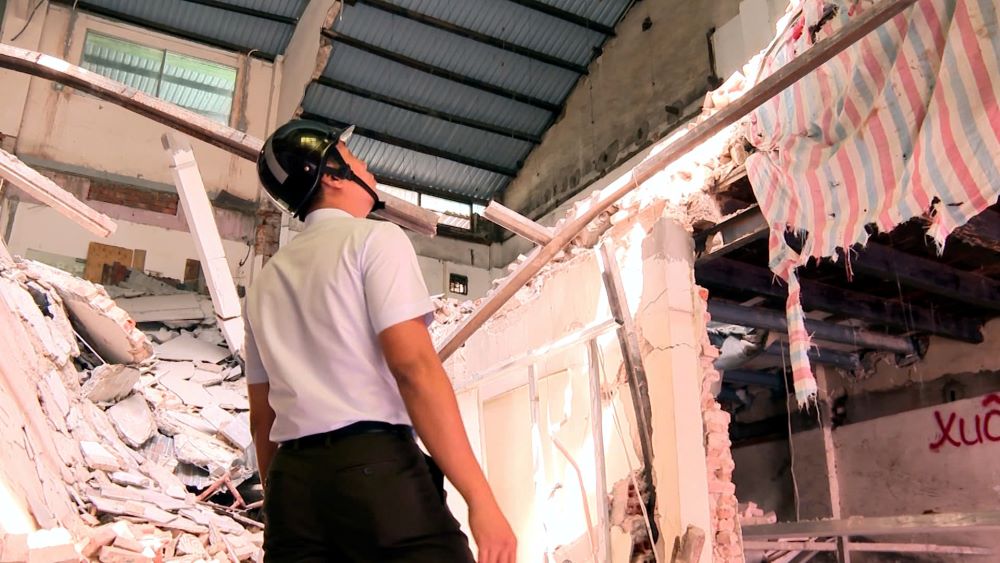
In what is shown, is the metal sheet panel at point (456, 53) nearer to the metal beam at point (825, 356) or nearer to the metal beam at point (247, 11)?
the metal beam at point (247, 11)

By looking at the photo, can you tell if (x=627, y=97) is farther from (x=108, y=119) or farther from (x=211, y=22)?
(x=108, y=119)

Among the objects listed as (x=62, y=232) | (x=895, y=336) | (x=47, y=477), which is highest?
(x=62, y=232)

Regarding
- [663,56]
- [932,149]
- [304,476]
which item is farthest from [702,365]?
[663,56]

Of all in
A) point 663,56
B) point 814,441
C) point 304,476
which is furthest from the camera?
point 663,56

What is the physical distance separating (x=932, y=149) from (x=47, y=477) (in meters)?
4.48

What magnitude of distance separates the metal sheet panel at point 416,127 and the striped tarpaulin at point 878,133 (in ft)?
26.9

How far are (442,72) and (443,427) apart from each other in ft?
32.4

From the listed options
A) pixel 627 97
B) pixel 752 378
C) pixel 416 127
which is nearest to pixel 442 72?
pixel 416 127

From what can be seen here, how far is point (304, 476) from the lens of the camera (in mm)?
1305

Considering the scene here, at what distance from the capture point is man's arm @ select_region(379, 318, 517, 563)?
4.01 feet

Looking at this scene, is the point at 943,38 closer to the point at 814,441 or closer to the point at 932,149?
the point at 932,149

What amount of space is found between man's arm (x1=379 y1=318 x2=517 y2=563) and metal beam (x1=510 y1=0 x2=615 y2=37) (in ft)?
30.6

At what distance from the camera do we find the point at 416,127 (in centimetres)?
1132

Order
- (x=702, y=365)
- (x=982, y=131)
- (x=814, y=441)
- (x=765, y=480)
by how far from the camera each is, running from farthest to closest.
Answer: (x=765, y=480)
(x=814, y=441)
(x=702, y=365)
(x=982, y=131)
